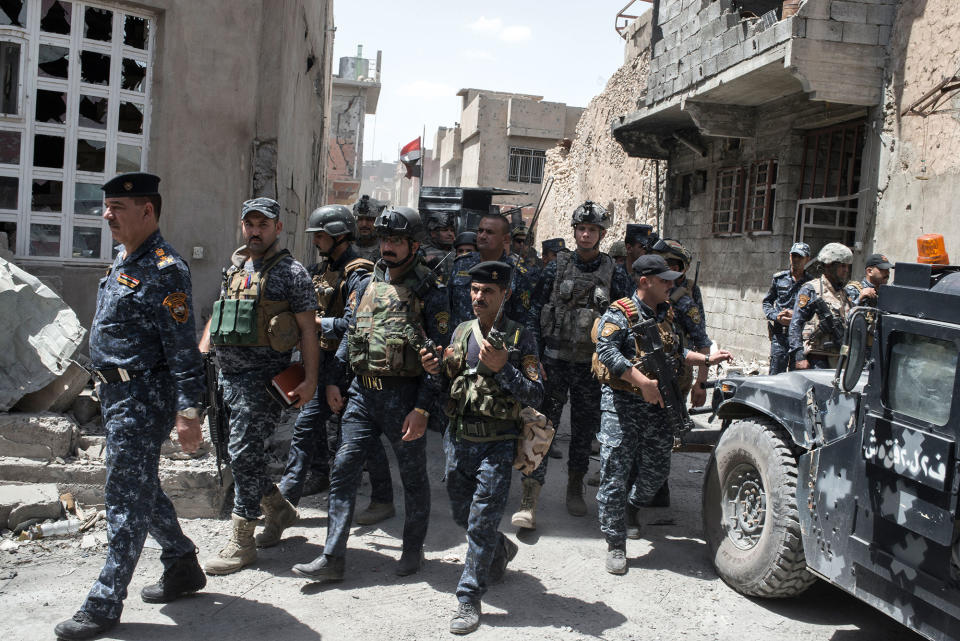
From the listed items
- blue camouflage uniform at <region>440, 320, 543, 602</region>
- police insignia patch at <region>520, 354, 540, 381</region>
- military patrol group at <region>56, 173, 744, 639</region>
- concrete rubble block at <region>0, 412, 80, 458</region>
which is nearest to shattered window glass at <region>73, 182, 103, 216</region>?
concrete rubble block at <region>0, 412, 80, 458</region>

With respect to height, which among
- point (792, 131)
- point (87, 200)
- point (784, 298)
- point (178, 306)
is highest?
point (792, 131)

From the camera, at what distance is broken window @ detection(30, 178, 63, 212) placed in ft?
19.0

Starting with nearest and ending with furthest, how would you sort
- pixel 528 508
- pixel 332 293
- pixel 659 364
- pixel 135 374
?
1. pixel 135 374
2. pixel 659 364
3. pixel 528 508
4. pixel 332 293

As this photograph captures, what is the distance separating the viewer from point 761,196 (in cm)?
1194

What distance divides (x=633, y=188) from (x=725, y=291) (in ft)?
17.5

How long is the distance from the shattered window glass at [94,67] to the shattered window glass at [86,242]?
1.16 metres

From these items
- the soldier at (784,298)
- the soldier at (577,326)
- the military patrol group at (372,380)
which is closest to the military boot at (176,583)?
the military patrol group at (372,380)

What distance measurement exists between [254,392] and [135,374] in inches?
29.5

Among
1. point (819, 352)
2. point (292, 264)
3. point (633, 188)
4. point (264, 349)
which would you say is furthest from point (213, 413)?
point (633, 188)

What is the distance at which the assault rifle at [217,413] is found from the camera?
13.5 ft

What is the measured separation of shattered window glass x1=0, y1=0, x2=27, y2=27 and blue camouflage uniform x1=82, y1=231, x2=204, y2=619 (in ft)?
11.7

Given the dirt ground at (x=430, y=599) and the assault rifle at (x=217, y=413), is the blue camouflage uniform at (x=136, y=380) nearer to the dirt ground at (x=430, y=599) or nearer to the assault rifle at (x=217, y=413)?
the dirt ground at (x=430, y=599)

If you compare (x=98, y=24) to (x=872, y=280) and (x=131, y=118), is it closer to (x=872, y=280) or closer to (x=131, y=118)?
(x=131, y=118)

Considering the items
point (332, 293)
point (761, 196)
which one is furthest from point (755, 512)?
point (761, 196)
